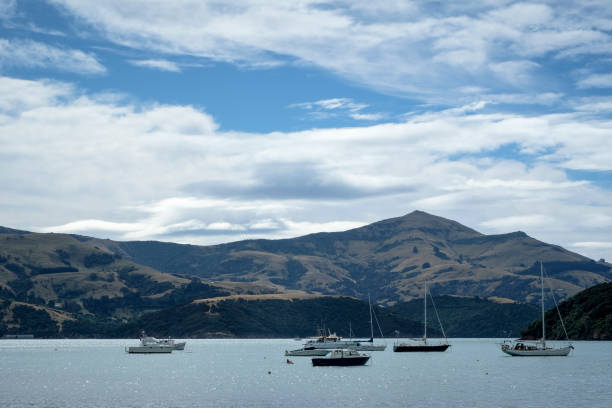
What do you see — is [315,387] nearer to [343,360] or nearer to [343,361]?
[343,360]

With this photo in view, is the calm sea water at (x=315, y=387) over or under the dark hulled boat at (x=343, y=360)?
under

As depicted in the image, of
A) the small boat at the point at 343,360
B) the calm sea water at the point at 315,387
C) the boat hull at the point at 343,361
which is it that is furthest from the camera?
the boat hull at the point at 343,361

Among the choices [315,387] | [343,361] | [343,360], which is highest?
[343,360]

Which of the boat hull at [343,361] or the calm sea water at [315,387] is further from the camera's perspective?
the boat hull at [343,361]

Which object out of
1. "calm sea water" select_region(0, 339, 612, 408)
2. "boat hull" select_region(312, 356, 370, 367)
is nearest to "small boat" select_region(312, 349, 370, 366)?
"boat hull" select_region(312, 356, 370, 367)

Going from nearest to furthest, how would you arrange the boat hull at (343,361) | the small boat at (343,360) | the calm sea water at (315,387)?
the calm sea water at (315,387), the small boat at (343,360), the boat hull at (343,361)

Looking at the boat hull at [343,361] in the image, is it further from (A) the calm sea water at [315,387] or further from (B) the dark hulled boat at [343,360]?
(A) the calm sea water at [315,387]

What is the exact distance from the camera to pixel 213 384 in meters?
126

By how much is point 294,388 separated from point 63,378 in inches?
1992

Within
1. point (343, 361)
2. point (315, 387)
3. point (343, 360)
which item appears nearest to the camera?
point (315, 387)

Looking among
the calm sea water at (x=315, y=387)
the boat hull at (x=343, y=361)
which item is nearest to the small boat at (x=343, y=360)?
the boat hull at (x=343, y=361)

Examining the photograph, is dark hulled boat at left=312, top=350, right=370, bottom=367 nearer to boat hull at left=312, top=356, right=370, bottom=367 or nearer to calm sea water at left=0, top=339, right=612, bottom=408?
boat hull at left=312, top=356, right=370, bottom=367

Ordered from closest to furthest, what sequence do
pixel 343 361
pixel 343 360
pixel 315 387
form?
pixel 315 387 → pixel 343 360 → pixel 343 361

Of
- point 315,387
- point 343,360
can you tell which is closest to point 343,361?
point 343,360
